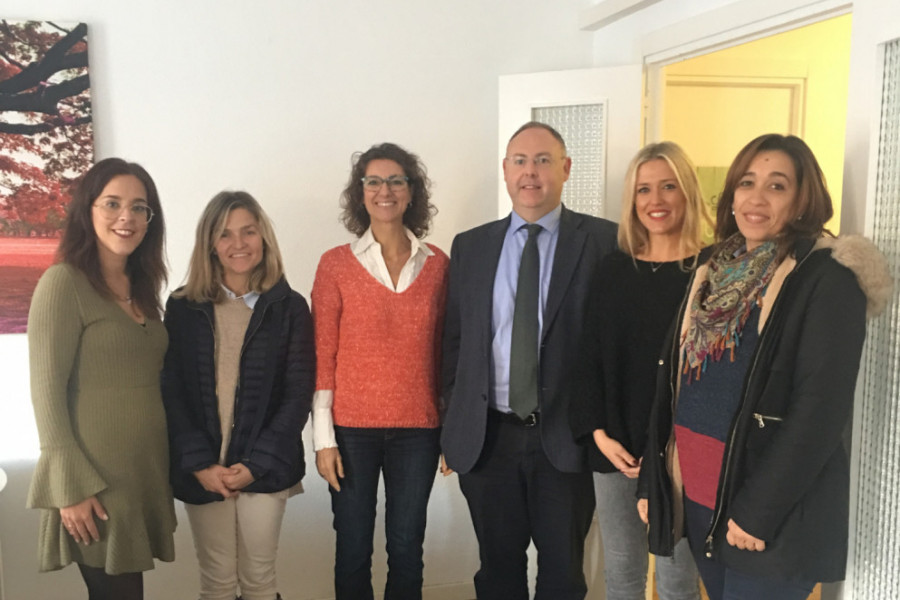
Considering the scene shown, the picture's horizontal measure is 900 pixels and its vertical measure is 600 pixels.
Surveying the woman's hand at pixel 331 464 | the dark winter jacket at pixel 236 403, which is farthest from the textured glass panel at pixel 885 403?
the dark winter jacket at pixel 236 403

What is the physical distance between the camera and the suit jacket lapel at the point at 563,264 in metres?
1.93

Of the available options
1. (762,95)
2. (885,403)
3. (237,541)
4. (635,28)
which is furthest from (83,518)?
(762,95)

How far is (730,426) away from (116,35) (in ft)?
8.19

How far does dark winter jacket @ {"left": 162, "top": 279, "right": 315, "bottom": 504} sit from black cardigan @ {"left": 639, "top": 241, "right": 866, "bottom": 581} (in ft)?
3.98

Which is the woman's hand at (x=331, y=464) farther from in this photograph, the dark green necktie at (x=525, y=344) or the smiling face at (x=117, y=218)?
the smiling face at (x=117, y=218)

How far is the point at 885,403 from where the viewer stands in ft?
5.22

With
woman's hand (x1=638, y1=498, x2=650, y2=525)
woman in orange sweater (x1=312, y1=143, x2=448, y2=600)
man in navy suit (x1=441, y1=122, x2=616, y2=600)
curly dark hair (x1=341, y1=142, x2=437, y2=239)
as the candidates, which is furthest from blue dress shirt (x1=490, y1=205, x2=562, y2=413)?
woman's hand (x1=638, y1=498, x2=650, y2=525)

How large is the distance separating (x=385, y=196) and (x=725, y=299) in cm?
106

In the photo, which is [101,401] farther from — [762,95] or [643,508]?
[762,95]

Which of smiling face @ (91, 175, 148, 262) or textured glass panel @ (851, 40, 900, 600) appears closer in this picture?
textured glass panel @ (851, 40, 900, 600)

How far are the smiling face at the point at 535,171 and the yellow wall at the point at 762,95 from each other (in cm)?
167

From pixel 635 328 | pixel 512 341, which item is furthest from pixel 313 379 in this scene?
pixel 635 328

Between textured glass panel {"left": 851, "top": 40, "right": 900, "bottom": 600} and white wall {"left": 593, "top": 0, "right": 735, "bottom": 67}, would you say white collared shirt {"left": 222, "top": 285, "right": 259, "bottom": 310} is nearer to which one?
textured glass panel {"left": 851, "top": 40, "right": 900, "bottom": 600}

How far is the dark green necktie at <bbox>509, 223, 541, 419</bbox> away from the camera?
6.31 feet
